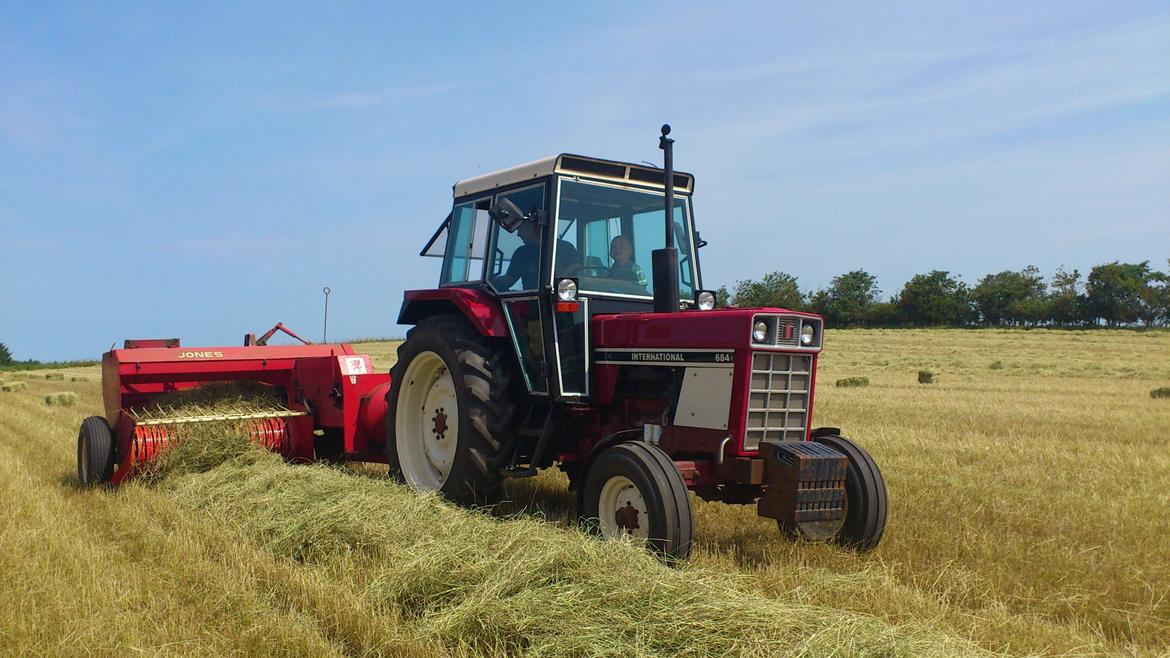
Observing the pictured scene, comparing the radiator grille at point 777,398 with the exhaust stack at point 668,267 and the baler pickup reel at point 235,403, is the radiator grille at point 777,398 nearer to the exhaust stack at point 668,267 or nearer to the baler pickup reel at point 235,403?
the exhaust stack at point 668,267

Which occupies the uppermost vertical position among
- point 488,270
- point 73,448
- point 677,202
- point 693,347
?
point 677,202

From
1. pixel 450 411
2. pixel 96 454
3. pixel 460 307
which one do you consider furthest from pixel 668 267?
pixel 96 454

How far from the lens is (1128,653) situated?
376 cm

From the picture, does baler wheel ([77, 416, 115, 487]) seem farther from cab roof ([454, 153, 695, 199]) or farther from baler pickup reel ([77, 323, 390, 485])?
cab roof ([454, 153, 695, 199])

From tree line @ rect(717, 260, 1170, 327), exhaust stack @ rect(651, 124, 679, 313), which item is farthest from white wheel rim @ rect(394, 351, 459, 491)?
tree line @ rect(717, 260, 1170, 327)

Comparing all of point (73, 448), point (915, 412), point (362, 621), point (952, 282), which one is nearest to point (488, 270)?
point (362, 621)

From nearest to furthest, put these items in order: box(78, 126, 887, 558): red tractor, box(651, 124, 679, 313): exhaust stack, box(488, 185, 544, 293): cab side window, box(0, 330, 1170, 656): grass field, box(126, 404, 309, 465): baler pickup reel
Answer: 1. box(0, 330, 1170, 656): grass field
2. box(78, 126, 887, 558): red tractor
3. box(651, 124, 679, 313): exhaust stack
4. box(488, 185, 544, 293): cab side window
5. box(126, 404, 309, 465): baler pickup reel

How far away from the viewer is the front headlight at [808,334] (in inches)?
210

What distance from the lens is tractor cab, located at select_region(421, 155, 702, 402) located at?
5.86m

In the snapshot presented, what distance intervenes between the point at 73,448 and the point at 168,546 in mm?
5105

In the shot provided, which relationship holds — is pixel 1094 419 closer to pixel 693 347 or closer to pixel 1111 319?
pixel 693 347

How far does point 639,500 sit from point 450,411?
7.11ft

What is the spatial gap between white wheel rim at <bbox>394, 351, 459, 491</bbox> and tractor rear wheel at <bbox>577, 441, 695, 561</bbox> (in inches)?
67.5

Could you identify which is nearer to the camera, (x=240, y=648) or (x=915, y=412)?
(x=240, y=648)
